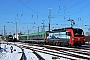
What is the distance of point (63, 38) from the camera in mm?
35938

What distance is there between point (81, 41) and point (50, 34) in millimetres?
13999

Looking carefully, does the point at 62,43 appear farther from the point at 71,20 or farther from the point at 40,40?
the point at 40,40

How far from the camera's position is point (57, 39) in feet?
129

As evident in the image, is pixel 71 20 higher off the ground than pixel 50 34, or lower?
higher

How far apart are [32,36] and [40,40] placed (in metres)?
9.11

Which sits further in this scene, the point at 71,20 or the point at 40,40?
Answer: the point at 40,40

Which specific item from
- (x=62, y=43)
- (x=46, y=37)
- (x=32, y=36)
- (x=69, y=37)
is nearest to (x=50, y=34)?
(x=46, y=37)

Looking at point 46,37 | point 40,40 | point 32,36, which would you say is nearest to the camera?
point 46,37

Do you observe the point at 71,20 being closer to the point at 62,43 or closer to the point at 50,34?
the point at 50,34

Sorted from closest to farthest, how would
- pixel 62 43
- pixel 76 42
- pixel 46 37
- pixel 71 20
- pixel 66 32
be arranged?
pixel 76 42 < pixel 66 32 < pixel 62 43 < pixel 71 20 < pixel 46 37

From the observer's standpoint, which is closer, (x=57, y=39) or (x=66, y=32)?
(x=66, y=32)

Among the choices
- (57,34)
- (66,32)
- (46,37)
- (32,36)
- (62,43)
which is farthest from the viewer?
(32,36)

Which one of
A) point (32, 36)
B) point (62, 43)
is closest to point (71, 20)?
point (62, 43)

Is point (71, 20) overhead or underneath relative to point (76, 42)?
overhead
